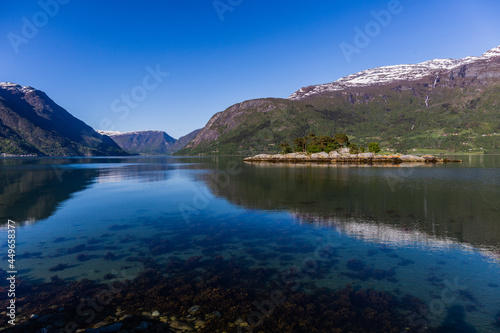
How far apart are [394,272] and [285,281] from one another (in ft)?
24.1

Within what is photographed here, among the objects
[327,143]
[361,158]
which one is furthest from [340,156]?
[327,143]

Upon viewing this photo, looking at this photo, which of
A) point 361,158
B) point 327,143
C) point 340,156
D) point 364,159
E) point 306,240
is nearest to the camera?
point 306,240

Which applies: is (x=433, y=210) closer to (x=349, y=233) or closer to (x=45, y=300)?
(x=349, y=233)

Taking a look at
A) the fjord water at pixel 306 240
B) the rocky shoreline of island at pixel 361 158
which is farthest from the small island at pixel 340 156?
the fjord water at pixel 306 240

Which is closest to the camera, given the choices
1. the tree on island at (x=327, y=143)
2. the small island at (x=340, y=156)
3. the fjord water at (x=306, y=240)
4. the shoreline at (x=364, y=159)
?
the fjord water at (x=306, y=240)

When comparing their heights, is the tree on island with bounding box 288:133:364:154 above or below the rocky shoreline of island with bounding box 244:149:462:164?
above

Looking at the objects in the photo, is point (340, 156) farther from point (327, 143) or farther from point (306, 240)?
point (306, 240)

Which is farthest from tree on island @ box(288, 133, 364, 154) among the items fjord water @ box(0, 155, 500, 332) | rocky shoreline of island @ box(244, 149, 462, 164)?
fjord water @ box(0, 155, 500, 332)

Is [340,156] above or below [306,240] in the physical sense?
above

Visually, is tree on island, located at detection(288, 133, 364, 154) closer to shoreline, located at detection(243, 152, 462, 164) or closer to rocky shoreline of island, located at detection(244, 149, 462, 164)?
rocky shoreline of island, located at detection(244, 149, 462, 164)

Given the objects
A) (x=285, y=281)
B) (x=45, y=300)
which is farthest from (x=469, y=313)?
(x=45, y=300)

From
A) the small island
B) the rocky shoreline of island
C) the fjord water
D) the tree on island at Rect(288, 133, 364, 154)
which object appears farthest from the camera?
the tree on island at Rect(288, 133, 364, 154)

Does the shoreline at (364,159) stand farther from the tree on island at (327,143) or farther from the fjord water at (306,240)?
the fjord water at (306,240)

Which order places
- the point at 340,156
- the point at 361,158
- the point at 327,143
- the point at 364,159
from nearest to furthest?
the point at 364,159, the point at 361,158, the point at 340,156, the point at 327,143
